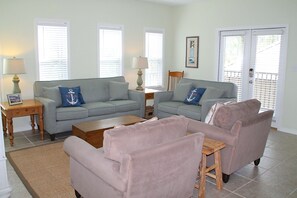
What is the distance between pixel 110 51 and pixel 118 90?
1.07 m

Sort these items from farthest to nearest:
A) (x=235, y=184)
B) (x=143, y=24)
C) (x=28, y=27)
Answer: (x=143, y=24), (x=28, y=27), (x=235, y=184)

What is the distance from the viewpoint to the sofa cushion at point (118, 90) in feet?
18.6

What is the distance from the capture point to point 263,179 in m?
3.32

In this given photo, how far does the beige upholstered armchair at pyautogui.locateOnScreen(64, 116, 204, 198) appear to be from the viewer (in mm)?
2033

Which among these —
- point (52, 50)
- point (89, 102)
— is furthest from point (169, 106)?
point (52, 50)

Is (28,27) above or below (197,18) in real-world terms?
below

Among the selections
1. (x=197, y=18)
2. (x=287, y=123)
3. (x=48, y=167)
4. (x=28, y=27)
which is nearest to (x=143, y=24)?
(x=197, y=18)

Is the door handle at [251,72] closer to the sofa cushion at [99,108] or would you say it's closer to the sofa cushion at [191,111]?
the sofa cushion at [191,111]

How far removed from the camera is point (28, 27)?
5.00 meters

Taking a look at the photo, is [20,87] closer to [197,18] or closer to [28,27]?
[28,27]

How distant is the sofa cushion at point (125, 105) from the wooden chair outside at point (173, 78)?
1920mm

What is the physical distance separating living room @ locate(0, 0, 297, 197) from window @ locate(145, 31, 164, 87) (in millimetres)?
163

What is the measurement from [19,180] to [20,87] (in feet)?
7.72

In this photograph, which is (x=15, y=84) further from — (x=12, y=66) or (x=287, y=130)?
(x=287, y=130)
